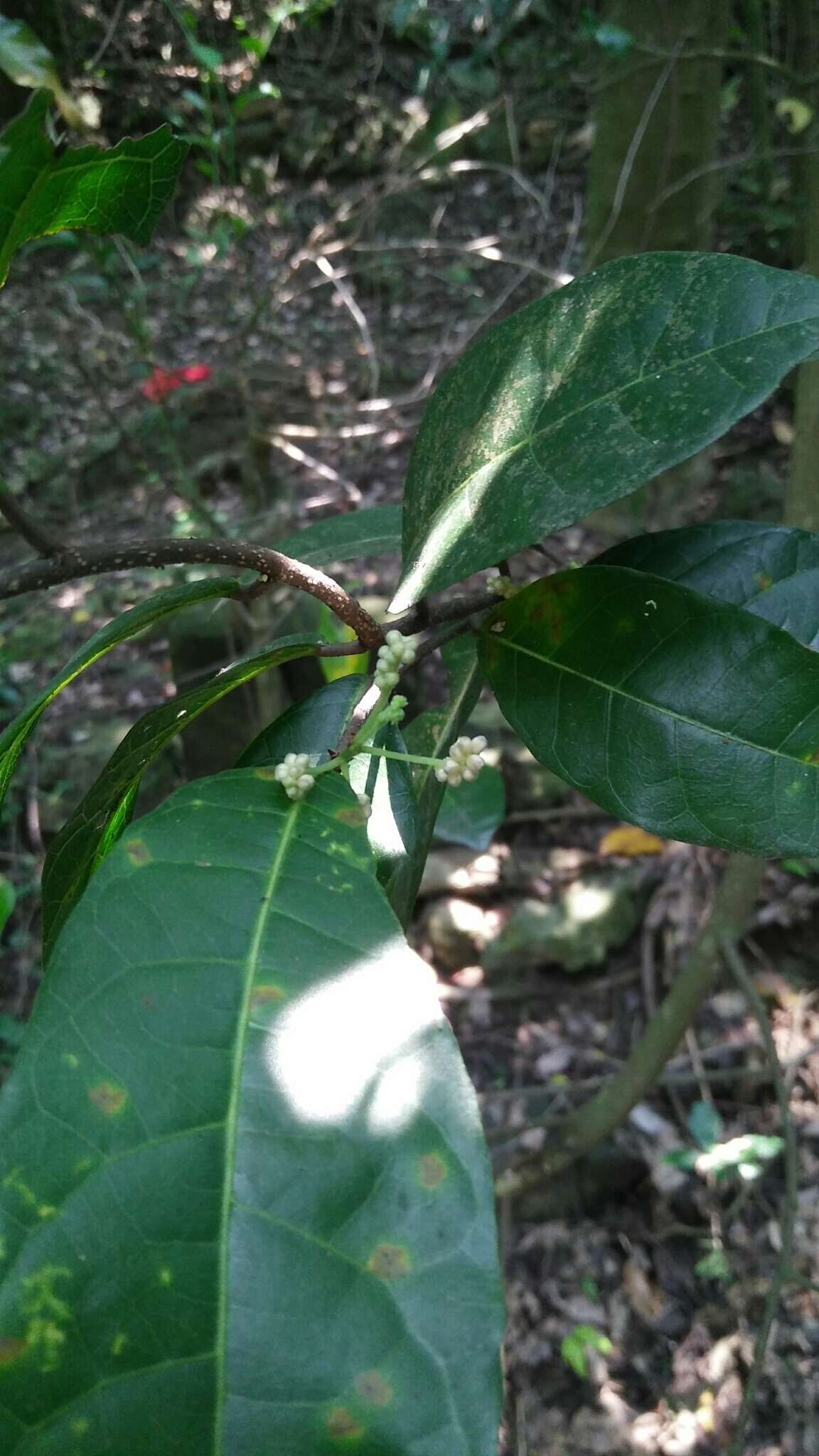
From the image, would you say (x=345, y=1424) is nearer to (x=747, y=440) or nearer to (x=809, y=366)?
(x=809, y=366)

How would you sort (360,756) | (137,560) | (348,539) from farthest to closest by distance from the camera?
1. (348,539)
2. (360,756)
3. (137,560)

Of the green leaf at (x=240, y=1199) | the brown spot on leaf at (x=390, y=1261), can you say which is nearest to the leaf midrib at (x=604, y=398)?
the green leaf at (x=240, y=1199)

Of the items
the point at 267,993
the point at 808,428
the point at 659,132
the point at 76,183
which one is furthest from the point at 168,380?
the point at 267,993

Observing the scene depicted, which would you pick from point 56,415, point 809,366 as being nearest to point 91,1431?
point 809,366

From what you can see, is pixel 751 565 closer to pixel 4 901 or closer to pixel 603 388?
pixel 603 388

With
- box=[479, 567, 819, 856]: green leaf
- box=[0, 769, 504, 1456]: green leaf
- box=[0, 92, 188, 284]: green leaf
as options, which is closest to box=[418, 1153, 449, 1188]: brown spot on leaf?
box=[0, 769, 504, 1456]: green leaf

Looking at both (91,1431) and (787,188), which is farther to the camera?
(787,188)
